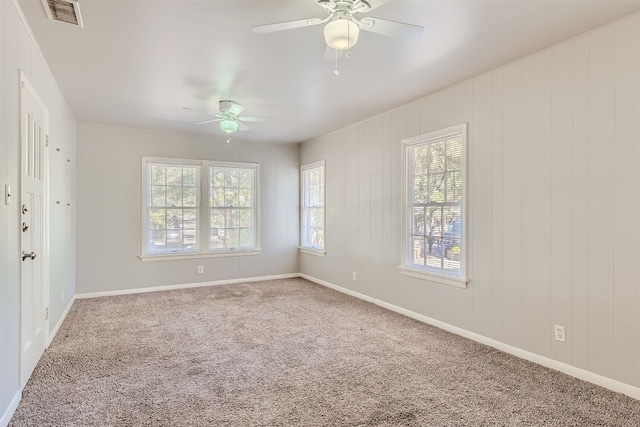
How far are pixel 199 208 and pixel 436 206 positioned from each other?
3.87 metres

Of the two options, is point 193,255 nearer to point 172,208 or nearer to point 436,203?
point 172,208

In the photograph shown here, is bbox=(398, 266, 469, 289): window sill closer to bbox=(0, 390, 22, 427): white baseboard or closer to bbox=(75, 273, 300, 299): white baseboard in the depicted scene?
bbox=(75, 273, 300, 299): white baseboard

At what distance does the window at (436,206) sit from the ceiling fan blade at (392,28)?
1.74m

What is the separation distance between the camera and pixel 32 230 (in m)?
2.83

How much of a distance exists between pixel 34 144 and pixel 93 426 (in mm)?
2134

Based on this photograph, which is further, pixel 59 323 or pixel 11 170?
pixel 59 323

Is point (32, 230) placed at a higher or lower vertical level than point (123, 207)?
lower

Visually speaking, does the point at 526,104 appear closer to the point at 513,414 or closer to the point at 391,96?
the point at 391,96

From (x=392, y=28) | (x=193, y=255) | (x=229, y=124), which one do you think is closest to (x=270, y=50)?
A: (x=392, y=28)

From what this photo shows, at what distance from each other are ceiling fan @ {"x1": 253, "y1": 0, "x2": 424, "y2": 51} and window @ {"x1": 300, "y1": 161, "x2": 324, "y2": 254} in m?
4.07

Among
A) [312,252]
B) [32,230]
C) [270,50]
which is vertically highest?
[270,50]

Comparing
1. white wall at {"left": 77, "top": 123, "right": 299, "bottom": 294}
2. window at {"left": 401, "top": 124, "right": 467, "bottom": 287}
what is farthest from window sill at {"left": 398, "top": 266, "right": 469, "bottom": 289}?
white wall at {"left": 77, "top": 123, "right": 299, "bottom": 294}

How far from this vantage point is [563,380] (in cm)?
270

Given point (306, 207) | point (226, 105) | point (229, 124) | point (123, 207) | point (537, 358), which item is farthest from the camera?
point (306, 207)
